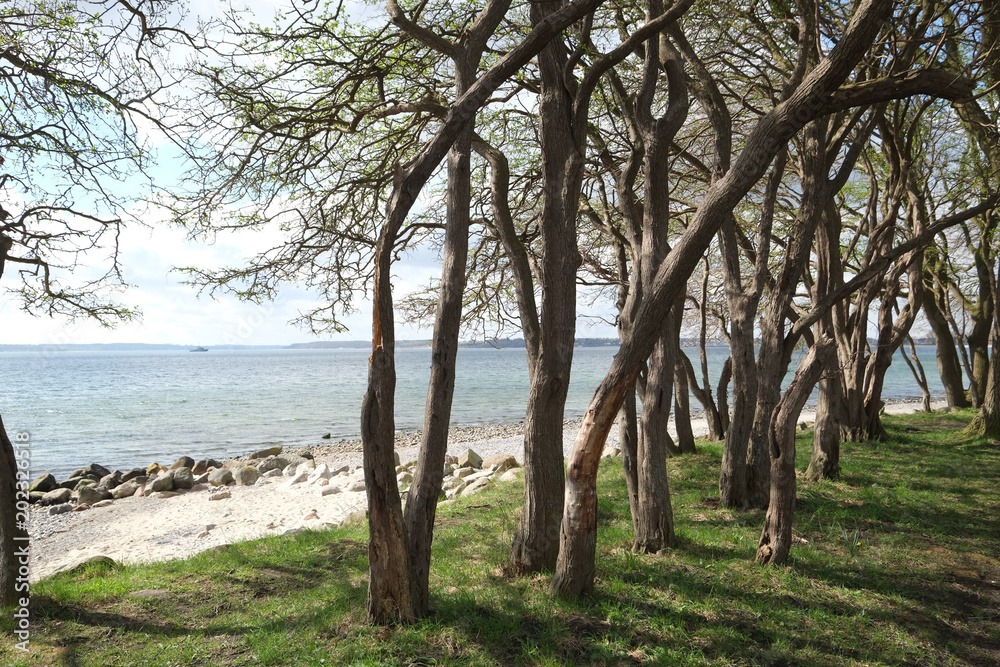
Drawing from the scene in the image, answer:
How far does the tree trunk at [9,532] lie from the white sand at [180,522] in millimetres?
4131

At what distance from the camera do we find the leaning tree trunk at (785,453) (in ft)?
17.7

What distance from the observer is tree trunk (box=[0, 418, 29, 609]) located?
5082 millimetres

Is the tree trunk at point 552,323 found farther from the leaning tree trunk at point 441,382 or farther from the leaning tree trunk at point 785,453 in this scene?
the leaning tree trunk at point 785,453

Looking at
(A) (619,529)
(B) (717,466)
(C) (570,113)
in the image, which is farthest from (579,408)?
(C) (570,113)

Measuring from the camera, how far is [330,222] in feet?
26.7

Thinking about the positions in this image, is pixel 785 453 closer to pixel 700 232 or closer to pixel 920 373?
pixel 700 232

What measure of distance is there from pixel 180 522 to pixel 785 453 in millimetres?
11671

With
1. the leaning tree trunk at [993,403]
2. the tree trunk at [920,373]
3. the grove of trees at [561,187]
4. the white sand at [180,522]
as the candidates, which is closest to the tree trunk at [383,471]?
the grove of trees at [561,187]

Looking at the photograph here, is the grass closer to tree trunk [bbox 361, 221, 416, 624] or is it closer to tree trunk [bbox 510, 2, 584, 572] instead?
tree trunk [bbox 361, 221, 416, 624]

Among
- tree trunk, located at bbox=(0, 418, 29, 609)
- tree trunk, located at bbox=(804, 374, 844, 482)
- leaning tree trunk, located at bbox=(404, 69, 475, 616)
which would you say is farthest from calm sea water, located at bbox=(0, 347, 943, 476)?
tree trunk, located at bbox=(804, 374, 844, 482)

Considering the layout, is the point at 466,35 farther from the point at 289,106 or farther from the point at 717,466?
the point at 717,466

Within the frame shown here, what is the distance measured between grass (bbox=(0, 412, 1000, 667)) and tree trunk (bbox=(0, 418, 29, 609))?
224 millimetres

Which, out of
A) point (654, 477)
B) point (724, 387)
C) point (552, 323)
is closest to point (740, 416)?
point (654, 477)

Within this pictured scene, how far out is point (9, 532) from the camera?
5129mm
